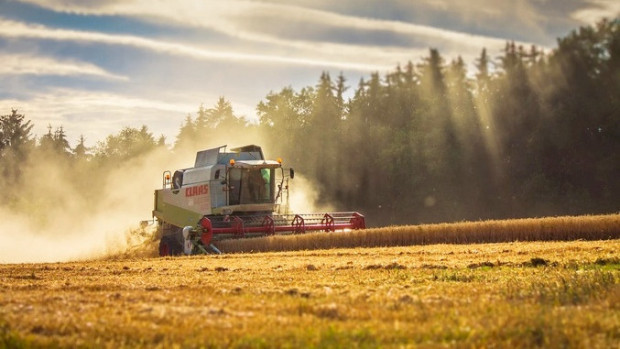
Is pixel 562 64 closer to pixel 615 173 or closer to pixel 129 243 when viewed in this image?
pixel 615 173

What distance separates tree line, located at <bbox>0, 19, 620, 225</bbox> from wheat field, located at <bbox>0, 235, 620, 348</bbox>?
39581 millimetres

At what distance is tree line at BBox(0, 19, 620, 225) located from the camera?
49.2 meters

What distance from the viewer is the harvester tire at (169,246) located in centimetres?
2900

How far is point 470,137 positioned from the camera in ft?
185

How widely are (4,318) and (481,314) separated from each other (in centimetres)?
464

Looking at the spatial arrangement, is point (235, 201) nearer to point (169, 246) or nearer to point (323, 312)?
point (169, 246)

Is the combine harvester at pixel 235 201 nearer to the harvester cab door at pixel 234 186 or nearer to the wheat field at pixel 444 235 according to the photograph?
the harvester cab door at pixel 234 186

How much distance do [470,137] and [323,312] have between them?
50525 mm

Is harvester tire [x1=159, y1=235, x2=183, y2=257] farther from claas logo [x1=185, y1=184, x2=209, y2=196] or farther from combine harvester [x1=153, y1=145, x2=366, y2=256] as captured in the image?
claas logo [x1=185, y1=184, x2=209, y2=196]

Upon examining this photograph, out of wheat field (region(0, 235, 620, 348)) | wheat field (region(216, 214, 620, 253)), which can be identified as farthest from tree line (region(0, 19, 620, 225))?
wheat field (region(0, 235, 620, 348))

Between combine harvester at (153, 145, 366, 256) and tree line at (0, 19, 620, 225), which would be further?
tree line at (0, 19, 620, 225)

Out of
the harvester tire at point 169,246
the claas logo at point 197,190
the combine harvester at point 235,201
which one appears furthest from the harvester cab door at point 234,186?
the harvester tire at point 169,246

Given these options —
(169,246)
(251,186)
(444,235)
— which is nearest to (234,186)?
(251,186)

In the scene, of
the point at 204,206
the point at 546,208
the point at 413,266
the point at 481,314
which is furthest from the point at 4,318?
the point at 546,208
